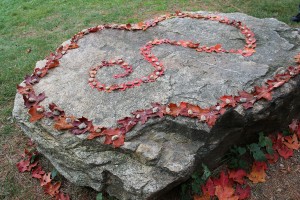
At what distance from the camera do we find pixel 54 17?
24.0 feet

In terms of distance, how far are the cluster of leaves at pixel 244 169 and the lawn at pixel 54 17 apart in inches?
109

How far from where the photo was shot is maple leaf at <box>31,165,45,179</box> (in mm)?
3625

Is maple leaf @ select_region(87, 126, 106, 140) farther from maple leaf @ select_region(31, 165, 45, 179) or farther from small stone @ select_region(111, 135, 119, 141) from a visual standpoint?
maple leaf @ select_region(31, 165, 45, 179)

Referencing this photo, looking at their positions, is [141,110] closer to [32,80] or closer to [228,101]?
[228,101]

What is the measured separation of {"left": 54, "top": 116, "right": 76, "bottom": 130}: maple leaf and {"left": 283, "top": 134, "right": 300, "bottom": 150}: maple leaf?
228cm

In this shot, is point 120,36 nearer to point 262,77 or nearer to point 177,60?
point 177,60

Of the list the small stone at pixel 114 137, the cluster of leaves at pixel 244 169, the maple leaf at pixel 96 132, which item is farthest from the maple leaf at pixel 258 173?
the maple leaf at pixel 96 132

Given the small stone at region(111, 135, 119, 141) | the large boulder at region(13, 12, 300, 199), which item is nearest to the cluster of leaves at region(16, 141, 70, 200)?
the large boulder at region(13, 12, 300, 199)

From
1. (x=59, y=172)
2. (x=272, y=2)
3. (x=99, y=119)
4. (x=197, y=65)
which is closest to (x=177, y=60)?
(x=197, y=65)

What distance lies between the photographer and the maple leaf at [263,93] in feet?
10.5

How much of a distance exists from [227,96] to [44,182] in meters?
2.05

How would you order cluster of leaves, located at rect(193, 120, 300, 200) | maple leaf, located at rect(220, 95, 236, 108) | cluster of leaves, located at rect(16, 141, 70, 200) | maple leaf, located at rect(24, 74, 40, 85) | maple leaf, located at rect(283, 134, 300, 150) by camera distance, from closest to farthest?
maple leaf, located at rect(220, 95, 236, 108), cluster of leaves, located at rect(193, 120, 300, 200), cluster of leaves, located at rect(16, 141, 70, 200), maple leaf, located at rect(24, 74, 40, 85), maple leaf, located at rect(283, 134, 300, 150)

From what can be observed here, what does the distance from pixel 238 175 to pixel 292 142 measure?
83 cm

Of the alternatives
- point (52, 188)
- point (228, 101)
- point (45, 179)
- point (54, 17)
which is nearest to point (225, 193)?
point (228, 101)
